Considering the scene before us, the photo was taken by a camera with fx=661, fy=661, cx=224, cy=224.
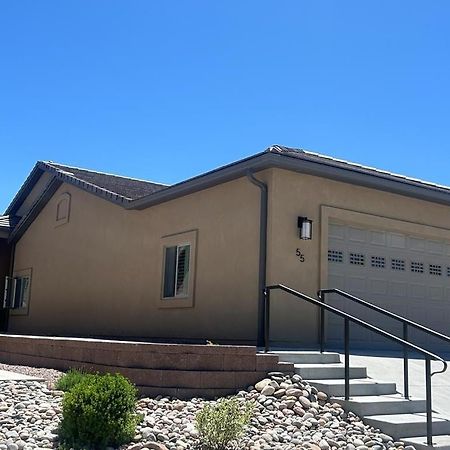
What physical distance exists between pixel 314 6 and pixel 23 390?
8.88 meters

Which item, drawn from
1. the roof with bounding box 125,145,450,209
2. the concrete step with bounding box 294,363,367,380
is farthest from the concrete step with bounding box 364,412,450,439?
the roof with bounding box 125,145,450,209

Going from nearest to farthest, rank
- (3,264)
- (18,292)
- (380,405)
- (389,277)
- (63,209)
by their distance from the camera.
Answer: (380,405) < (389,277) < (63,209) < (18,292) < (3,264)

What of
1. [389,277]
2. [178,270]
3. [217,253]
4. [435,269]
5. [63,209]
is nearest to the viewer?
[217,253]

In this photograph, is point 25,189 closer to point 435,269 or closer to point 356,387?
point 435,269

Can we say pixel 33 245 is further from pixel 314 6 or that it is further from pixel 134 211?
pixel 314 6

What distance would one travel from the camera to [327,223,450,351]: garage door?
1280cm

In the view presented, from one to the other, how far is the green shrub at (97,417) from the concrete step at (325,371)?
2777mm

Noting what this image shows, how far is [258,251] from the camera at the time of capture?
1199 centimetres

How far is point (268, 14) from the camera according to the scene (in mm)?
13133

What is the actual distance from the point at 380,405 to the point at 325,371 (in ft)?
3.45

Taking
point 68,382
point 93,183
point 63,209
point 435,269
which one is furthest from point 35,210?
point 68,382

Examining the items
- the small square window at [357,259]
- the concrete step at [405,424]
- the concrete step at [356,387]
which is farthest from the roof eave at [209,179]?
the concrete step at [405,424]

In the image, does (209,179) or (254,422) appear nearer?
(254,422)

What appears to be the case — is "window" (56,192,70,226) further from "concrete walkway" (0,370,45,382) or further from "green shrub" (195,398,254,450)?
"green shrub" (195,398,254,450)
